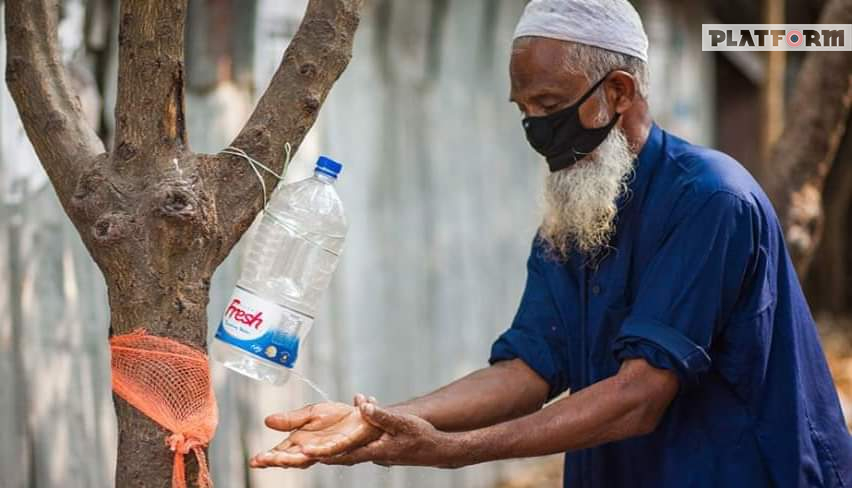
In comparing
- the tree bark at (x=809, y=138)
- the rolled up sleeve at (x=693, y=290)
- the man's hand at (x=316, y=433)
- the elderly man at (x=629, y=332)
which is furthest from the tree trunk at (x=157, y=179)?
the tree bark at (x=809, y=138)

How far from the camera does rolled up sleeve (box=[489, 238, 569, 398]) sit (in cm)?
303

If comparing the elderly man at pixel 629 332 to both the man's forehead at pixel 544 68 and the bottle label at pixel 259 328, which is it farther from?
the bottle label at pixel 259 328

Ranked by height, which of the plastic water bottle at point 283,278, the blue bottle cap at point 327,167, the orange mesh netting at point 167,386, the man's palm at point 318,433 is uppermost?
the blue bottle cap at point 327,167

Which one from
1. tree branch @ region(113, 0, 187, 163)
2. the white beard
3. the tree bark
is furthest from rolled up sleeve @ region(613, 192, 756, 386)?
the tree bark

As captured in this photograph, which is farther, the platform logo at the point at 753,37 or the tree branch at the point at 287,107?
the platform logo at the point at 753,37

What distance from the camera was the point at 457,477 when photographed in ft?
18.8

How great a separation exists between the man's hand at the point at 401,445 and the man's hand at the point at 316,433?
0.8 inches

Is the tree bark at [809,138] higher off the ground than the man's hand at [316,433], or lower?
higher

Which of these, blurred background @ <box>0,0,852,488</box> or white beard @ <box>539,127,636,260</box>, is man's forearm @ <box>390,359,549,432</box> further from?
white beard @ <box>539,127,636,260</box>

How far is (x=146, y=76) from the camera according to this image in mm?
2277

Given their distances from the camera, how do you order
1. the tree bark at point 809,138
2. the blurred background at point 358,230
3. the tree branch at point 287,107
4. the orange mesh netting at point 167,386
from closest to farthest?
the orange mesh netting at point 167,386, the tree branch at point 287,107, the blurred background at point 358,230, the tree bark at point 809,138

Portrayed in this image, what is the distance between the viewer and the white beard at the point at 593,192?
2785mm

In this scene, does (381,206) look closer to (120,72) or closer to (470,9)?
(470,9)

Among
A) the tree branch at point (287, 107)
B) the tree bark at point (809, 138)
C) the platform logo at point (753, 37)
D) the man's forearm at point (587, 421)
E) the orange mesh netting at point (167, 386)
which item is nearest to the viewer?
the orange mesh netting at point (167, 386)
